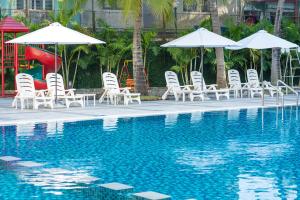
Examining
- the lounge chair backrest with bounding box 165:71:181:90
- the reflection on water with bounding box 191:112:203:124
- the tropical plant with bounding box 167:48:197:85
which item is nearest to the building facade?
the tropical plant with bounding box 167:48:197:85

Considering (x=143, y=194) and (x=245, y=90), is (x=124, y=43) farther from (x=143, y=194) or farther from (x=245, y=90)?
(x=143, y=194)

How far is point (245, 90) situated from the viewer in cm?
2870

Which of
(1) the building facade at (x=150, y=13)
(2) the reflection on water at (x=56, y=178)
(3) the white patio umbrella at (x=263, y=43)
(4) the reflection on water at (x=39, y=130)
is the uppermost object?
(1) the building facade at (x=150, y=13)

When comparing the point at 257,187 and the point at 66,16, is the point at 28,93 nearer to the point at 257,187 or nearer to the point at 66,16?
the point at 66,16

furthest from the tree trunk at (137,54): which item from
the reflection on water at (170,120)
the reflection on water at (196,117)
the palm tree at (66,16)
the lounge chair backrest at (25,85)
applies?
the reflection on water at (170,120)

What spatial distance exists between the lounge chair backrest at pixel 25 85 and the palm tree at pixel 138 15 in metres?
4.08

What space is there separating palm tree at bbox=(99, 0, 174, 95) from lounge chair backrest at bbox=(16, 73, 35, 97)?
4084 millimetres

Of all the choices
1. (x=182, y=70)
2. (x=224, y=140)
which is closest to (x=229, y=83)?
(x=182, y=70)

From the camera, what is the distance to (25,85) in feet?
68.8

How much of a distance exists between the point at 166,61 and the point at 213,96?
301cm

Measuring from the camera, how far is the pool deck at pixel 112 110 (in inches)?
703

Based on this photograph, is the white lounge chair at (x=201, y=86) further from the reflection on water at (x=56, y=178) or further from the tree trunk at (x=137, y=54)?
the reflection on water at (x=56, y=178)

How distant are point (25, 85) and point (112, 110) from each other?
9.45 ft

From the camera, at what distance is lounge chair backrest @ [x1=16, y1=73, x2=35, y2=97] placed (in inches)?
816
